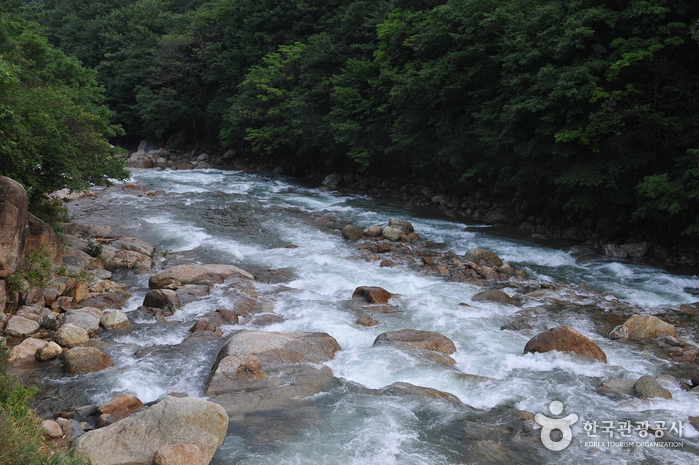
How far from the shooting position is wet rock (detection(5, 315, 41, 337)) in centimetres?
861

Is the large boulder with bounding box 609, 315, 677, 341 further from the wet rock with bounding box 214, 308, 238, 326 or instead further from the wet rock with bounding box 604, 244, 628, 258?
the wet rock with bounding box 214, 308, 238, 326

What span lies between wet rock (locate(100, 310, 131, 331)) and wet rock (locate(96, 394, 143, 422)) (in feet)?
9.38

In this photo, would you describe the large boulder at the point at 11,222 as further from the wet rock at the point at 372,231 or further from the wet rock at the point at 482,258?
the wet rock at the point at 482,258

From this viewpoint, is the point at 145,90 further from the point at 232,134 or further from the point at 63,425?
the point at 63,425

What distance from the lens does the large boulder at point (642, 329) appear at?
945cm

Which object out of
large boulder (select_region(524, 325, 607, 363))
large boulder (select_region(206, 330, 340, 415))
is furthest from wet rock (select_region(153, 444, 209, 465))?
large boulder (select_region(524, 325, 607, 363))

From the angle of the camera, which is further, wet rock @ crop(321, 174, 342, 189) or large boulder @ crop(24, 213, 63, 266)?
wet rock @ crop(321, 174, 342, 189)

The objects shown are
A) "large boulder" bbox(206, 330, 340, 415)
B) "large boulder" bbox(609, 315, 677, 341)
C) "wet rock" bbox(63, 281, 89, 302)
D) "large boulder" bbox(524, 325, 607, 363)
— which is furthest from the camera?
"wet rock" bbox(63, 281, 89, 302)

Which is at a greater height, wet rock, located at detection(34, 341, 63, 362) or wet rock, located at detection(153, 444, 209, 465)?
wet rock, located at detection(153, 444, 209, 465)

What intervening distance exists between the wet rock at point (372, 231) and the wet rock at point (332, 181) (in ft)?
32.4

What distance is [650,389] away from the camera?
7141 mm

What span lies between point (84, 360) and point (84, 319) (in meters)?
1.68

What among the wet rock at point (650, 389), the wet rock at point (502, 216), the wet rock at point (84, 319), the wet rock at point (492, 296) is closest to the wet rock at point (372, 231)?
the wet rock at point (502, 216)

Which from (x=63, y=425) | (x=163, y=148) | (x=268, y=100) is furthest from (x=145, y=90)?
(x=63, y=425)
